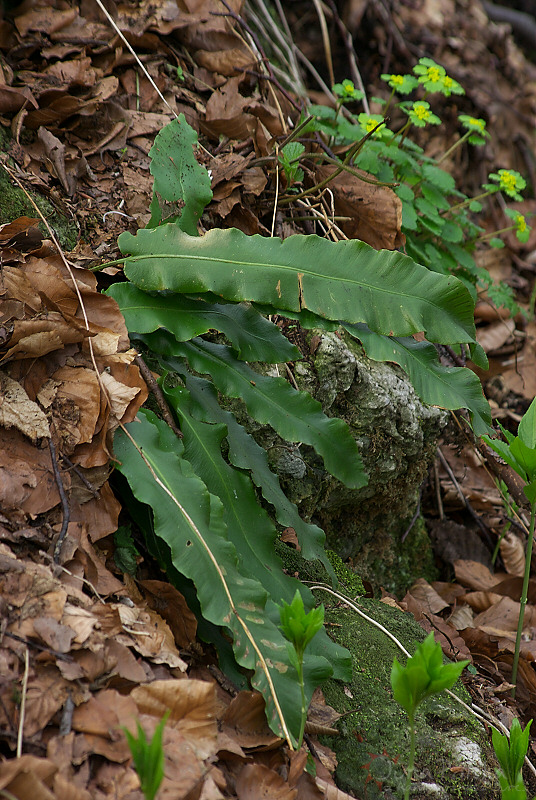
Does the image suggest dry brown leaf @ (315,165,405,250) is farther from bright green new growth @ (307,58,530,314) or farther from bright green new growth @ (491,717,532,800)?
bright green new growth @ (491,717,532,800)

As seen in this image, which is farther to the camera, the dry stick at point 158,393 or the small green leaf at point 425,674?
the dry stick at point 158,393

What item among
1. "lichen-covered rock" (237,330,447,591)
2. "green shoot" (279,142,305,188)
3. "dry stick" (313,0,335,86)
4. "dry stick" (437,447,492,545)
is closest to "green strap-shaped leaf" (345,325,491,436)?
"lichen-covered rock" (237,330,447,591)

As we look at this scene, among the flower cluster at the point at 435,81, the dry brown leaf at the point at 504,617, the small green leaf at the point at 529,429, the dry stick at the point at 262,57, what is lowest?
the dry brown leaf at the point at 504,617

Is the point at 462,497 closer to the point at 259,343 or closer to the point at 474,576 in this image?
the point at 474,576

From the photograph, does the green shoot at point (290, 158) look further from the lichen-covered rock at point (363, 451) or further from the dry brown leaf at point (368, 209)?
the lichen-covered rock at point (363, 451)

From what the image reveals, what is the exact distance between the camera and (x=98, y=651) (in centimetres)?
111

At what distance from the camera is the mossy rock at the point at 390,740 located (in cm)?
136

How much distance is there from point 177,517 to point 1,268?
742 millimetres

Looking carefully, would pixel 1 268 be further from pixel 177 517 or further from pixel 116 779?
pixel 116 779

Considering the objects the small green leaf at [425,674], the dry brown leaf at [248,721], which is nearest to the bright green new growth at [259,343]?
the dry brown leaf at [248,721]

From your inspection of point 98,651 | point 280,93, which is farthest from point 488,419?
point 280,93

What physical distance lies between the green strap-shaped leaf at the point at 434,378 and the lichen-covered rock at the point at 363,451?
403 millimetres

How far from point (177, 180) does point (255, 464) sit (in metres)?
0.89

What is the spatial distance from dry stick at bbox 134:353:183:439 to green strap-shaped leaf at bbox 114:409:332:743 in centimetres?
17
